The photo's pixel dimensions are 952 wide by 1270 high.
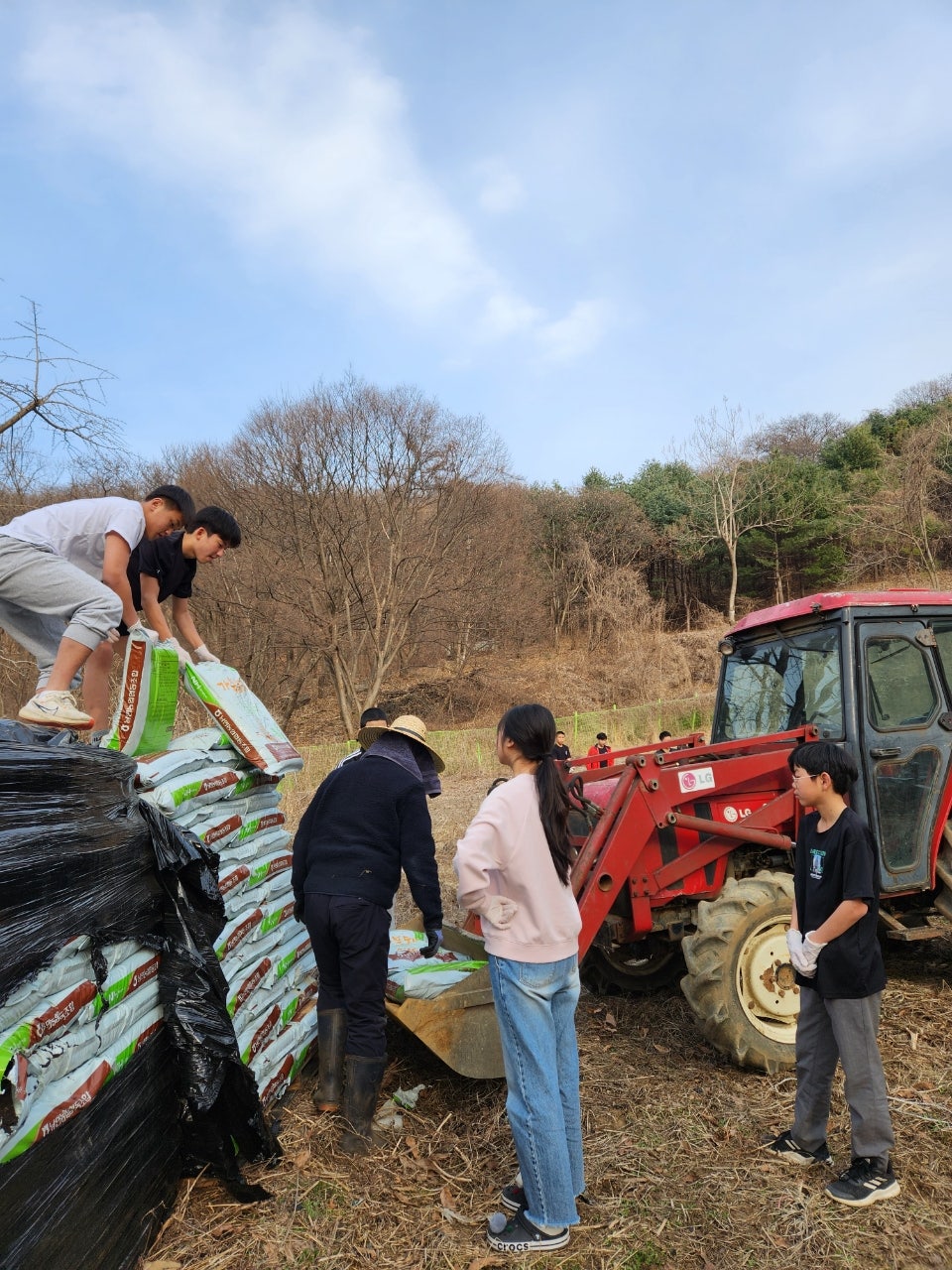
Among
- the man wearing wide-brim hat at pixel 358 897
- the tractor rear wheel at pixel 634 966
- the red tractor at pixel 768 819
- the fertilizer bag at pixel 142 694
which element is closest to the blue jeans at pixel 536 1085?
the man wearing wide-brim hat at pixel 358 897

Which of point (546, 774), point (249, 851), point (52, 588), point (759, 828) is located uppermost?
point (52, 588)

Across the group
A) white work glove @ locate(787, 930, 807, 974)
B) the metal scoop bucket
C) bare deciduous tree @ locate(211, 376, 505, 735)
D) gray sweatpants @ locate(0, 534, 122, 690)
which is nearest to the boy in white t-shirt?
gray sweatpants @ locate(0, 534, 122, 690)

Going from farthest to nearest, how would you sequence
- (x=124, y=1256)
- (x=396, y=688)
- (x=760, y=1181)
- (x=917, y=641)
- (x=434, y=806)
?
(x=396, y=688)
(x=434, y=806)
(x=917, y=641)
(x=760, y=1181)
(x=124, y=1256)

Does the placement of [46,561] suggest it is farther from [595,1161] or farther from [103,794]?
[595,1161]

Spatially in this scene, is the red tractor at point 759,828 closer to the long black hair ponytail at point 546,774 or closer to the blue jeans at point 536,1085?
the blue jeans at point 536,1085

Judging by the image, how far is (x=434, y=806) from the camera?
12.1 m

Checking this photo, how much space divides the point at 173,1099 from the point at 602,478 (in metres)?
34.5

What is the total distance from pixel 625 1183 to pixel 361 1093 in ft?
3.51

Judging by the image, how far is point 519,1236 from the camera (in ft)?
9.18

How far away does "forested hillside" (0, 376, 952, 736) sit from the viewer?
67.1 feet

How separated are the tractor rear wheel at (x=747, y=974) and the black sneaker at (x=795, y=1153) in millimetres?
658

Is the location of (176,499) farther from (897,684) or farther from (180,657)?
(897,684)

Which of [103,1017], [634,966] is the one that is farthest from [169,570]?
[634,966]

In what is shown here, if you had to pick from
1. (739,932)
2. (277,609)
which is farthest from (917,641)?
(277,609)
